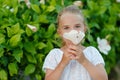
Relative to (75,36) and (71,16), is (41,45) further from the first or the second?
(75,36)

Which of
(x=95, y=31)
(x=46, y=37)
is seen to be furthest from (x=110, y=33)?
(x=46, y=37)

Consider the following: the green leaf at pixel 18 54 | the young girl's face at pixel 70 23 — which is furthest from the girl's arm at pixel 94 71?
the green leaf at pixel 18 54

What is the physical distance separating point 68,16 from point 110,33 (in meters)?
1.81

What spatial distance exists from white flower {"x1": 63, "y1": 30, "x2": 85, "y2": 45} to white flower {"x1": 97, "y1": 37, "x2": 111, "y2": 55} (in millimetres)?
1534

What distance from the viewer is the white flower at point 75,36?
12.1 feet

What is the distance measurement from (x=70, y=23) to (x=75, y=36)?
0.57ft

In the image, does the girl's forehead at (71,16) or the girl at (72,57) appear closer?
the girl at (72,57)

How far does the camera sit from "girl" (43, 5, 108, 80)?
3.71 metres

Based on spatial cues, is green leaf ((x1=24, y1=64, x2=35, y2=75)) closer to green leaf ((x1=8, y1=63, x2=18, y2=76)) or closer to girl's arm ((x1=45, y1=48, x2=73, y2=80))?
green leaf ((x1=8, y1=63, x2=18, y2=76))

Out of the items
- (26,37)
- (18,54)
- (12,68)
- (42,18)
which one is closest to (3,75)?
(12,68)

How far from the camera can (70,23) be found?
3.81 m

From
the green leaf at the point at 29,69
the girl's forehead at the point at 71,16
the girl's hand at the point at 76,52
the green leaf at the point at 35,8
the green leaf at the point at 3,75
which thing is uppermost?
the girl's forehead at the point at 71,16

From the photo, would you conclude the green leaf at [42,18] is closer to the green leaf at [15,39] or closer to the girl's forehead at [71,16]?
the green leaf at [15,39]

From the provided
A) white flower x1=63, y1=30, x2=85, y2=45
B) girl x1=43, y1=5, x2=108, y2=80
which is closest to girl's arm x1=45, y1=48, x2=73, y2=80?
girl x1=43, y1=5, x2=108, y2=80
